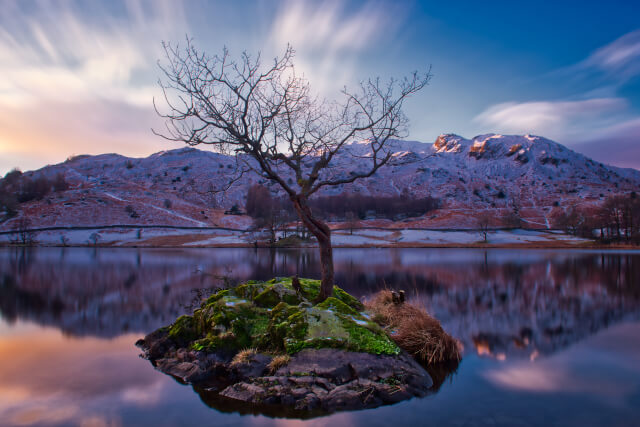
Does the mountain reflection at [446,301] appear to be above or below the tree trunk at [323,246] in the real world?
below

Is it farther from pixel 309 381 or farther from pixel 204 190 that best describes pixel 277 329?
pixel 204 190

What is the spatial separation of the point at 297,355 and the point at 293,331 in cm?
79

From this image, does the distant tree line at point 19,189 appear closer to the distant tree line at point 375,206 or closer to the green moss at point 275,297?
the distant tree line at point 375,206

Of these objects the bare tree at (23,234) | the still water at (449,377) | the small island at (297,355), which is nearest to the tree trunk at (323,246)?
the small island at (297,355)

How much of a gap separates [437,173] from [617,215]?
423ft

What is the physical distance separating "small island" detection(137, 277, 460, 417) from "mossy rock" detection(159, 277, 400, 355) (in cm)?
2

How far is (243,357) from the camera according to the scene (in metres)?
8.25

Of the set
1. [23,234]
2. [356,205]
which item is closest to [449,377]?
[23,234]

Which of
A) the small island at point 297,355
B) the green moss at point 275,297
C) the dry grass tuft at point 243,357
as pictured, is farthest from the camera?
the green moss at point 275,297

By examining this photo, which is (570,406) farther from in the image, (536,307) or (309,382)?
(536,307)

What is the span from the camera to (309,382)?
715 cm

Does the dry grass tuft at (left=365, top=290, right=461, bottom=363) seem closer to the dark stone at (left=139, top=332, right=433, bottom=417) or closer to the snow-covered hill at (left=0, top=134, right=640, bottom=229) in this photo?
the dark stone at (left=139, top=332, right=433, bottom=417)

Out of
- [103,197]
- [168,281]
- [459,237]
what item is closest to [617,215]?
[459,237]

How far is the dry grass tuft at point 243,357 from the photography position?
8.05 metres
